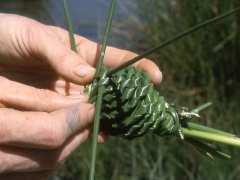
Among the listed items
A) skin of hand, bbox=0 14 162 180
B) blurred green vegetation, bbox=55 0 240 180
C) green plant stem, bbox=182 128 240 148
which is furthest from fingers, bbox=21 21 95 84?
blurred green vegetation, bbox=55 0 240 180

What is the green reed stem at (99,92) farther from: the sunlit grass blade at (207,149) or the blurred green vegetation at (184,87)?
the blurred green vegetation at (184,87)

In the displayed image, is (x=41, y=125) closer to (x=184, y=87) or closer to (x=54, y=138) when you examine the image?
(x=54, y=138)

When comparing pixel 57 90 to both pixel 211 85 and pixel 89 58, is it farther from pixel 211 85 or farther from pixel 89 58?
pixel 211 85

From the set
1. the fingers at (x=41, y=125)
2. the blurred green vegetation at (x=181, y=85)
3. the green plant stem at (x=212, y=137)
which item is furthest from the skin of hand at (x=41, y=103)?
the blurred green vegetation at (x=181, y=85)

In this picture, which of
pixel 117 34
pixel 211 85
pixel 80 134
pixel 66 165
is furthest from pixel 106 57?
pixel 117 34

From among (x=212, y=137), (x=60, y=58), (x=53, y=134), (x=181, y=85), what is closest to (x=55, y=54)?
(x=60, y=58)

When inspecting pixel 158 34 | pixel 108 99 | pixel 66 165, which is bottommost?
pixel 66 165
